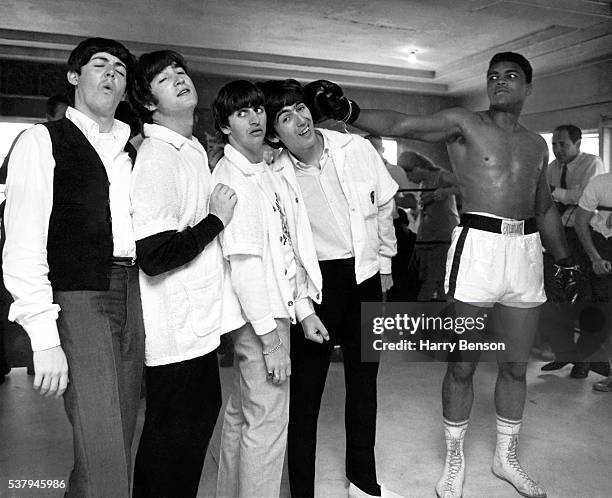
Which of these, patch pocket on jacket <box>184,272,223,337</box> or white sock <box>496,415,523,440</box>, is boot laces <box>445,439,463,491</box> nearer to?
white sock <box>496,415,523,440</box>

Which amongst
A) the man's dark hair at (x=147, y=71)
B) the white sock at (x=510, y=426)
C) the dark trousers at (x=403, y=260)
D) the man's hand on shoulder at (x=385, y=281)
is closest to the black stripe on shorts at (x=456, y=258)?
the man's hand on shoulder at (x=385, y=281)

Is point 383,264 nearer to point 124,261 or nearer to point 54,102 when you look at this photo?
point 124,261

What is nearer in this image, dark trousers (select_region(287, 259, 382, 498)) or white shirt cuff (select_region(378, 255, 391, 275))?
dark trousers (select_region(287, 259, 382, 498))

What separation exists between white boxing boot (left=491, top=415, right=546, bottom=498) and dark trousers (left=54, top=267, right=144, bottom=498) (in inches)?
50.3

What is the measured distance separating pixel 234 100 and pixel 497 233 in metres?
0.96

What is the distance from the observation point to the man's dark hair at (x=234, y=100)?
5.15 feet

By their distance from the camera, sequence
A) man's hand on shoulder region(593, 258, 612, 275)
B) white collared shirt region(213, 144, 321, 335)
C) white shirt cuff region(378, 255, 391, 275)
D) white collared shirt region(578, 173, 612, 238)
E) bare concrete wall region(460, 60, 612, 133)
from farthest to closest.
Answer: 1. man's hand on shoulder region(593, 258, 612, 275)
2. white collared shirt region(578, 173, 612, 238)
3. bare concrete wall region(460, 60, 612, 133)
4. white shirt cuff region(378, 255, 391, 275)
5. white collared shirt region(213, 144, 321, 335)

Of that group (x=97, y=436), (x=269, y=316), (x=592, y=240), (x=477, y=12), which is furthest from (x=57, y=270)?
(x=592, y=240)

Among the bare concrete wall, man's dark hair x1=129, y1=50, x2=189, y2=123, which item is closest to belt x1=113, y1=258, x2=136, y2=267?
man's dark hair x1=129, y1=50, x2=189, y2=123

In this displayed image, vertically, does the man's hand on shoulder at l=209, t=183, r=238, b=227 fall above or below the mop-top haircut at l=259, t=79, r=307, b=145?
below

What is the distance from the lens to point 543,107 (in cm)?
246

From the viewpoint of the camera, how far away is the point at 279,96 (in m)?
1.73

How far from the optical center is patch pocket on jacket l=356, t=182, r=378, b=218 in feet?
6.13

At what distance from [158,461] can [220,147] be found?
78cm
